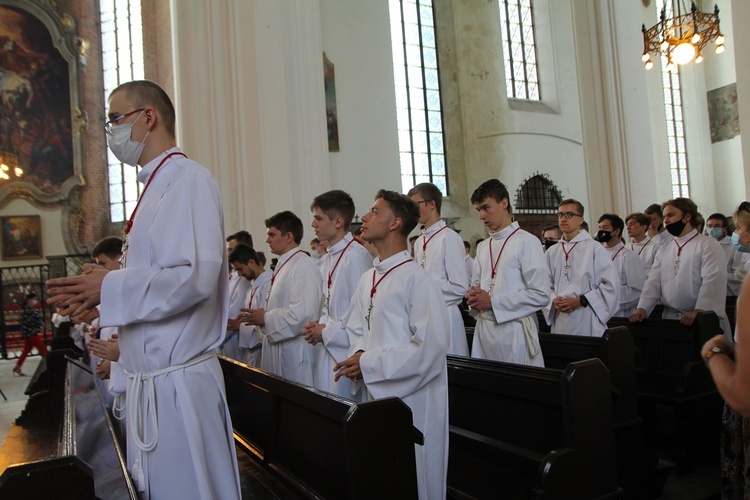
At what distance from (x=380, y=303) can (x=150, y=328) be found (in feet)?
4.37

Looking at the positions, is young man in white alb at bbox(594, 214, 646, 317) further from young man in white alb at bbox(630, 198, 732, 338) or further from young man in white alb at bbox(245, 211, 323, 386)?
young man in white alb at bbox(245, 211, 323, 386)

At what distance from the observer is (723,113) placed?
23656mm

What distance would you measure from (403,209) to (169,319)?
151cm

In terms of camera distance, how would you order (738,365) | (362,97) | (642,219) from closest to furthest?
(738,365) → (642,219) → (362,97)

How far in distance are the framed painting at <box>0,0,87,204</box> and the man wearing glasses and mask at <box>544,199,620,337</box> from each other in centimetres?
1908

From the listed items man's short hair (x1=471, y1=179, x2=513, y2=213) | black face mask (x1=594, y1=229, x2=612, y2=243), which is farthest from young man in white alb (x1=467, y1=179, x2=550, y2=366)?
black face mask (x1=594, y1=229, x2=612, y2=243)

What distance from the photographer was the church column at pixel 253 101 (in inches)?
331

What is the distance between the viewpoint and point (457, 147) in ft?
57.7

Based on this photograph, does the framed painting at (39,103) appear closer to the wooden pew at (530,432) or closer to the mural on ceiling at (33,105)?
the mural on ceiling at (33,105)

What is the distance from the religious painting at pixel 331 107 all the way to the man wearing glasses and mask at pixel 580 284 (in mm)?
9375

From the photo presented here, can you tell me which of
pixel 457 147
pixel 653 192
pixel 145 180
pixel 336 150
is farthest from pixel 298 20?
pixel 457 147

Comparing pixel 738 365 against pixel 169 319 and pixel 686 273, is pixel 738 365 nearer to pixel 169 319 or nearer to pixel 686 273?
pixel 169 319

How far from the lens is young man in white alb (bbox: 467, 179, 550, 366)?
14.3 ft

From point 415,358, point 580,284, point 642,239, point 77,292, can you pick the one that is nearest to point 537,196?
point 642,239
